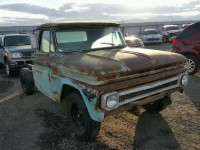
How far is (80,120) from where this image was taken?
146 inches

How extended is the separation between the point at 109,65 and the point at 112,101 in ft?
1.70

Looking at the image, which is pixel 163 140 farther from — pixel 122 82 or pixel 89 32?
pixel 89 32

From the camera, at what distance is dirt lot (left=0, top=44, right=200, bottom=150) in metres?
3.53

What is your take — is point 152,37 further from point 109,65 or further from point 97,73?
point 97,73

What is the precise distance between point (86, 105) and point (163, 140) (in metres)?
1.56

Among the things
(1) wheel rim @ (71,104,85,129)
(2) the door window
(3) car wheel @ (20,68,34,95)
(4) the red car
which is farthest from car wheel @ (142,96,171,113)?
(4) the red car

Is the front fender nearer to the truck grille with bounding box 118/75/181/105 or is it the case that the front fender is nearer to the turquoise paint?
the turquoise paint

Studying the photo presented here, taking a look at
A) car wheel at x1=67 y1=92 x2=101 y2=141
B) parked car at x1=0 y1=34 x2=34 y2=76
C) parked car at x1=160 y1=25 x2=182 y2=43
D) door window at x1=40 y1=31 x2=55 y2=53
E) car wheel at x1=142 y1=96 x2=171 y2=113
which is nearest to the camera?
car wheel at x1=67 y1=92 x2=101 y2=141

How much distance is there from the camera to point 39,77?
189 inches

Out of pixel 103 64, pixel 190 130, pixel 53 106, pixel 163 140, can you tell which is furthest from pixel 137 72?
pixel 53 106

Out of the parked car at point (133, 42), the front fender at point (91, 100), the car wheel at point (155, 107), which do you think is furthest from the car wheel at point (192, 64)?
the front fender at point (91, 100)

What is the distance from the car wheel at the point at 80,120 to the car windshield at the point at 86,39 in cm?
107

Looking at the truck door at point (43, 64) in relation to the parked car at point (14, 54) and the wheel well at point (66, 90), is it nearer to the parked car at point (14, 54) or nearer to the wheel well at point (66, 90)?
the wheel well at point (66, 90)

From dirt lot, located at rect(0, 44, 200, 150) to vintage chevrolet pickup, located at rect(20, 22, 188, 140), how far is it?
1.09 ft
